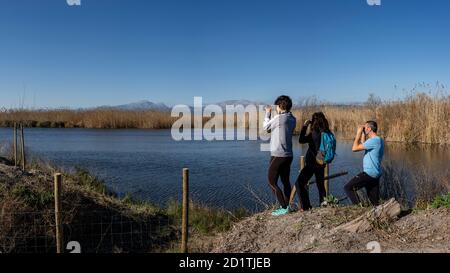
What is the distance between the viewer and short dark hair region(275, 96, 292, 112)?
5621mm

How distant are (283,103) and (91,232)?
13.9ft

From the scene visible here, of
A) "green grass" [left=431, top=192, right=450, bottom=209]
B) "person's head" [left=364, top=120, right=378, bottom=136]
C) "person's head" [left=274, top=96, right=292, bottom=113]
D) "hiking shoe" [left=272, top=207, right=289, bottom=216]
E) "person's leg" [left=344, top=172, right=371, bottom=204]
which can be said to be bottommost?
"hiking shoe" [left=272, top=207, right=289, bottom=216]

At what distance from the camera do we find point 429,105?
64.2 feet

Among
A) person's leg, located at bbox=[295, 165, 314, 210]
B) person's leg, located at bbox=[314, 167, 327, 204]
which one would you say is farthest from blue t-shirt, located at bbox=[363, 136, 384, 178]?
person's leg, located at bbox=[295, 165, 314, 210]

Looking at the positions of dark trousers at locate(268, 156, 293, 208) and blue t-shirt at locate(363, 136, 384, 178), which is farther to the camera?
blue t-shirt at locate(363, 136, 384, 178)

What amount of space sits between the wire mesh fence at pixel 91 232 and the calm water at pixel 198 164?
2.12 metres

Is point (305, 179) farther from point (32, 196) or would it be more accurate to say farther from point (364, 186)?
point (32, 196)

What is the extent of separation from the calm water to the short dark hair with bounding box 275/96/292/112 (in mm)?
4448

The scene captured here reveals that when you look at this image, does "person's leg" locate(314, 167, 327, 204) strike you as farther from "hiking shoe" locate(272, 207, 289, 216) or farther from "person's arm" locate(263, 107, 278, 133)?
"person's arm" locate(263, 107, 278, 133)

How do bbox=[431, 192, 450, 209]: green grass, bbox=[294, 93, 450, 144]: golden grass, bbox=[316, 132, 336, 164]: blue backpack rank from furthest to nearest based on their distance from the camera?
bbox=[294, 93, 450, 144]: golden grass < bbox=[316, 132, 336, 164]: blue backpack < bbox=[431, 192, 450, 209]: green grass

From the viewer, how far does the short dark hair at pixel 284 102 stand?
18.4ft

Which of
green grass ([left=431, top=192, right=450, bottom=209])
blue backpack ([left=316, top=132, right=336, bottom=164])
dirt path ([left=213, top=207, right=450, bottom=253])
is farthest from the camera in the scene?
blue backpack ([left=316, top=132, right=336, bottom=164])

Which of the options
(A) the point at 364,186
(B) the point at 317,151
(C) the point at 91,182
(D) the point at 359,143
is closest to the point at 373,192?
(A) the point at 364,186
